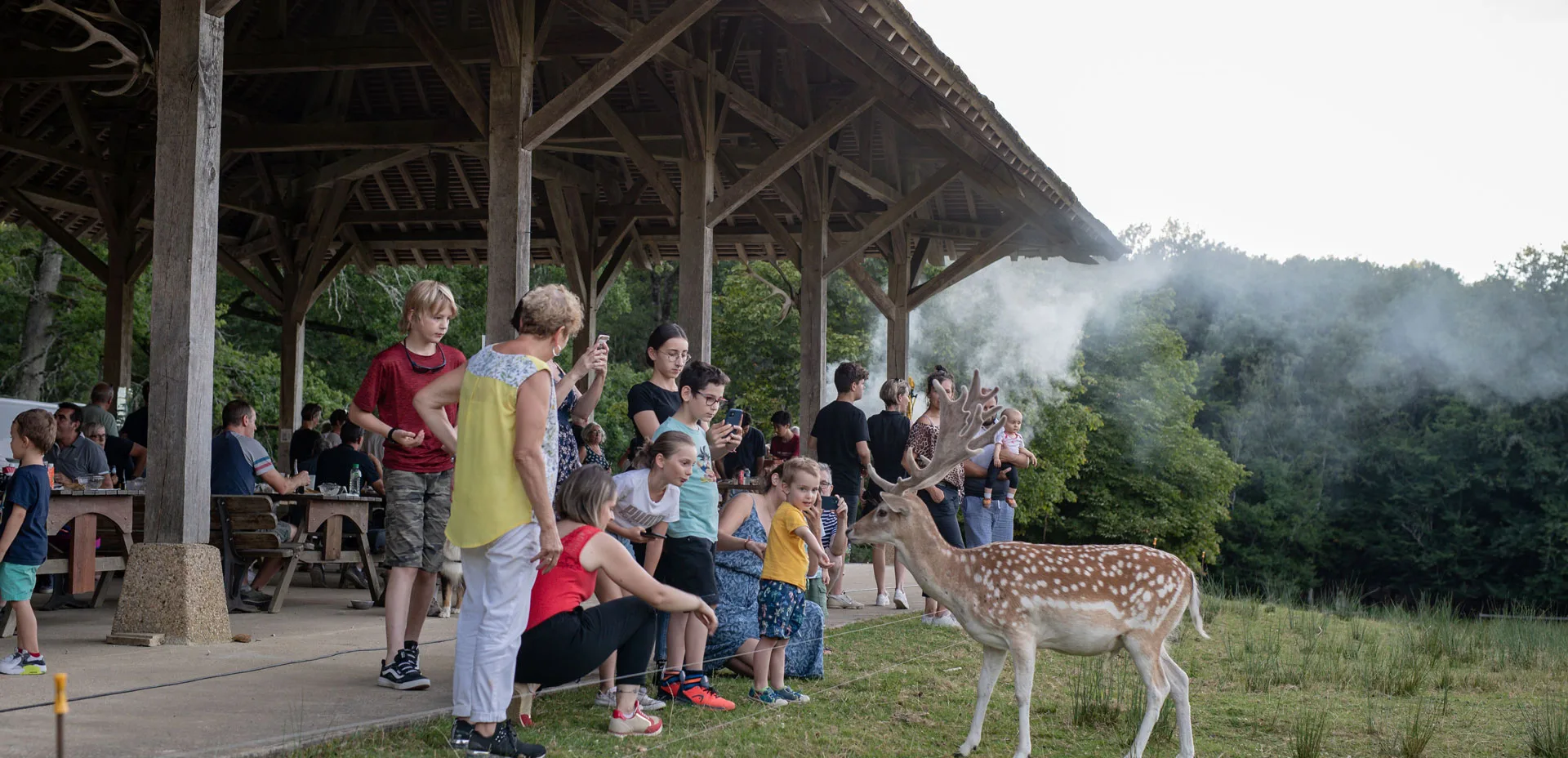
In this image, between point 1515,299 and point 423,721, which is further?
point 1515,299

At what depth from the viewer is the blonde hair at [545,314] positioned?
4.85 m

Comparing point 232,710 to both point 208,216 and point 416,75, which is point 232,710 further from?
point 416,75

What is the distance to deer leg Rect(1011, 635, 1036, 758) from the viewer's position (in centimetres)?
544

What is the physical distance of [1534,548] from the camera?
4091 centimetres

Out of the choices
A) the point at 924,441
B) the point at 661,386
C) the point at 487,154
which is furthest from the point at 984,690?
the point at 487,154

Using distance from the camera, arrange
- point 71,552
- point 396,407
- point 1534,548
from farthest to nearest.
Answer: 1. point 1534,548
2. point 71,552
3. point 396,407

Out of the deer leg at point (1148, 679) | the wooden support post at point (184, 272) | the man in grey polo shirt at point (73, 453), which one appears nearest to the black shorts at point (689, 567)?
the deer leg at point (1148, 679)

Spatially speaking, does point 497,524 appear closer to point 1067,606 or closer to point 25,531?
point 1067,606

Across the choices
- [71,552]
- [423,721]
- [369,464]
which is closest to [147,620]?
[71,552]

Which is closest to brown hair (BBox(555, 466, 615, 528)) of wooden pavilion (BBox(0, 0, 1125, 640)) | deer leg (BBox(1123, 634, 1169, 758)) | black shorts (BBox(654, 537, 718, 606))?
black shorts (BBox(654, 537, 718, 606))

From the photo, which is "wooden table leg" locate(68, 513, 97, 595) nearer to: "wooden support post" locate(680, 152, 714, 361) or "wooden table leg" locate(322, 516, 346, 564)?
"wooden table leg" locate(322, 516, 346, 564)

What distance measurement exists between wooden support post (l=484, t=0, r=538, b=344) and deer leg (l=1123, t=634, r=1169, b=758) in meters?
4.70

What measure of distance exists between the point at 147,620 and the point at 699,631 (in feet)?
9.60

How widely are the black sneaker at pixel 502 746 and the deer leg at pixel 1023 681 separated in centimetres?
184
